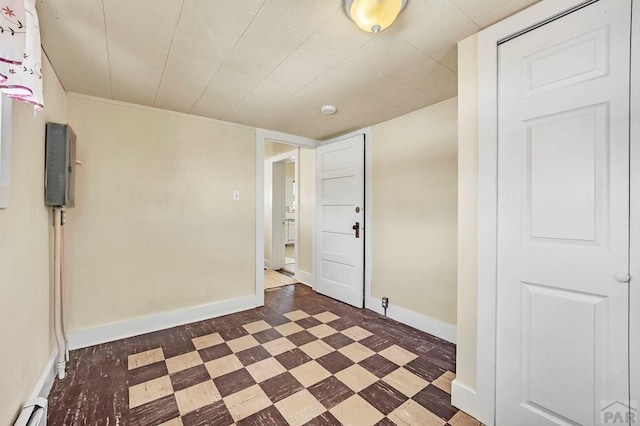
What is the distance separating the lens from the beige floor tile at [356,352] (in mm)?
2127

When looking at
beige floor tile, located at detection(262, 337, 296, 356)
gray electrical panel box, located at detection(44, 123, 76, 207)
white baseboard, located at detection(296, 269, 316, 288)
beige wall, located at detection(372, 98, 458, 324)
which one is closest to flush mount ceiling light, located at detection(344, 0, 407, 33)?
beige wall, located at detection(372, 98, 458, 324)

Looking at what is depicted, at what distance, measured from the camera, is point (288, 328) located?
8.71 feet

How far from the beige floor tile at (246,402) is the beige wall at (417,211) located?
65.8 inches

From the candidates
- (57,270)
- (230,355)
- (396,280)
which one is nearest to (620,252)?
(396,280)

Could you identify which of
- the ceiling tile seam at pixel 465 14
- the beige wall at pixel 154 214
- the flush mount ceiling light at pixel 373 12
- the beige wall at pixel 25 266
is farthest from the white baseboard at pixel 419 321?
the beige wall at pixel 25 266

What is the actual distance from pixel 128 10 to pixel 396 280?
294 centimetres

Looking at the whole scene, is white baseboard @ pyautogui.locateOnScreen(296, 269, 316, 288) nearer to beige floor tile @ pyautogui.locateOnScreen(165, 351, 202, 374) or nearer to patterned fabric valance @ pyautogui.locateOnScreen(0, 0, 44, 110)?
beige floor tile @ pyautogui.locateOnScreen(165, 351, 202, 374)

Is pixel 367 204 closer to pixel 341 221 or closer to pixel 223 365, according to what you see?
pixel 341 221

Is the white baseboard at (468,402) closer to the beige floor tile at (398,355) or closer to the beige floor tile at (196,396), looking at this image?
the beige floor tile at (398,355)

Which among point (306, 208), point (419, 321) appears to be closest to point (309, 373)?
point (419, 321)

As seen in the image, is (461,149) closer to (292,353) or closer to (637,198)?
(637,198)

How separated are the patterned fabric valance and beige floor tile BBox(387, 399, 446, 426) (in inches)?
91.0

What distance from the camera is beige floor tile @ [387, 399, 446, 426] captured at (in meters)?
1.47

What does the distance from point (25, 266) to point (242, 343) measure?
1.56 meters
